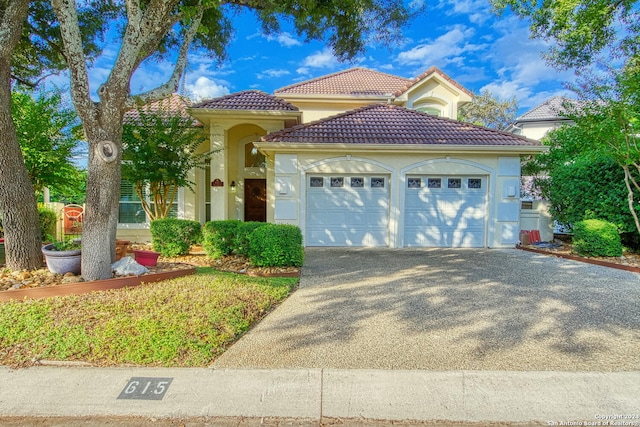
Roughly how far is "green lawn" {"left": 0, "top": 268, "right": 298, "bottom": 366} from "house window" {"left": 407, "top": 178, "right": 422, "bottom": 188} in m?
6.47

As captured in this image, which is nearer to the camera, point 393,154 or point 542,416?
Result: point 542,416

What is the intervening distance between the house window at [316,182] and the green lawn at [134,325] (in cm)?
540

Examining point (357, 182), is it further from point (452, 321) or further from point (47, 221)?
point (47, 221)

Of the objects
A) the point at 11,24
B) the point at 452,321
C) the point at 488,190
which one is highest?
the point at 11,24

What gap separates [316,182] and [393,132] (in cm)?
297

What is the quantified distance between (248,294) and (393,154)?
679 cm

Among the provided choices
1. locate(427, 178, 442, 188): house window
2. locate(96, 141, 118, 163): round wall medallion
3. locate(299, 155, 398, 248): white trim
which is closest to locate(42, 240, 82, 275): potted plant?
locate(96, 141, 118, 163): round wall medallion

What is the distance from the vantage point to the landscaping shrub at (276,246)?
6773mm

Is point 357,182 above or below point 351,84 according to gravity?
below

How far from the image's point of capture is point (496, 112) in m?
32.4

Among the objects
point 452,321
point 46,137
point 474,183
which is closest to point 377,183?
point 474,183

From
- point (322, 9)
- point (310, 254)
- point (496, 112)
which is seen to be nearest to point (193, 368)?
point (310, 254)

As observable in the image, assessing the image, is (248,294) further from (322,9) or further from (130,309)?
(322,9)

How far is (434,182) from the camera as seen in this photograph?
33.8ft
